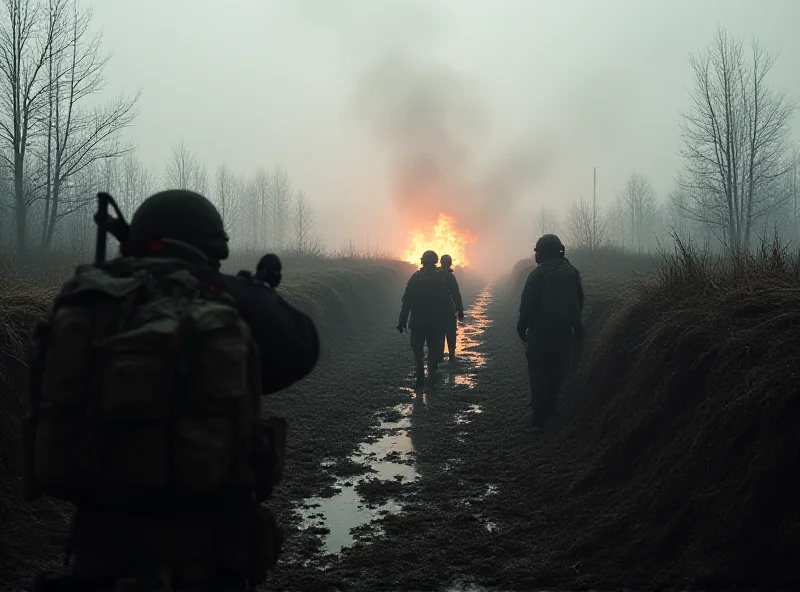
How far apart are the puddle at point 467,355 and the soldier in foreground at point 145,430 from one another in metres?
7.66

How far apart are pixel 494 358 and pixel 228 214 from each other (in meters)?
34.3

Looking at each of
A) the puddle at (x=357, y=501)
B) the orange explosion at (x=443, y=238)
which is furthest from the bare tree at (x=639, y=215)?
the puddle at (x=357, y=501)

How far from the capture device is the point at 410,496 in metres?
4.90

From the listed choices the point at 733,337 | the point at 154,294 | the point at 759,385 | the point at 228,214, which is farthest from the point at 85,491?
the point at 228,214

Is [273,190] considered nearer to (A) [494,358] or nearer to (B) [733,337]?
(A) [494,358]

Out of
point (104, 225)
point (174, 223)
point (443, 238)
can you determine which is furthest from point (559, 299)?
point (443, 238)

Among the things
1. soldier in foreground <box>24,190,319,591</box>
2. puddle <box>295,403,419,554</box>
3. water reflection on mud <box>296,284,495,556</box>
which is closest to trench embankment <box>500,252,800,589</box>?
water reflection on mud <box>296,284,495,556</box>

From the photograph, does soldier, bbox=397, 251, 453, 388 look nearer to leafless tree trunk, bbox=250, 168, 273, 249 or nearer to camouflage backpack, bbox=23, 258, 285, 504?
camouflage backpack, bbox=23, 258, 285, 504

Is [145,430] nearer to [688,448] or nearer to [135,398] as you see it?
[135,398]

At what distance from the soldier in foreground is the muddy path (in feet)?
6.23

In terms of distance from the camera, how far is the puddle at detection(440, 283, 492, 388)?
996 cm

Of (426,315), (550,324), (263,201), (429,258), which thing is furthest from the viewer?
(263,201)

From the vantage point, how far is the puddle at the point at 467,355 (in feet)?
32.7

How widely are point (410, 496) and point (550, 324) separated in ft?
9.17
